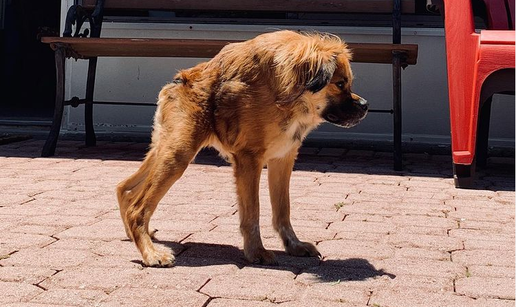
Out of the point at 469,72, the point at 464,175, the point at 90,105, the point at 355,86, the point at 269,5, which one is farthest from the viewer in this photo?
the point at 355,86

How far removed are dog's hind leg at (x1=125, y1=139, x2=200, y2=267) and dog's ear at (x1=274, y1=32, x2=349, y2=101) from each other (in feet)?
1.51

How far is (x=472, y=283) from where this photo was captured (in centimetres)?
316

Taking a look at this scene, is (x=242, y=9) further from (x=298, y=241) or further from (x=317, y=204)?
(x=298, y=241)

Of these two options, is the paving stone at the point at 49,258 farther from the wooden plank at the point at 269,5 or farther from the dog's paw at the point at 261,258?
the wooden plank at the point at 269,5

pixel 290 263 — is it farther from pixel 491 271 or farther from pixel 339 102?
pixel 491 271

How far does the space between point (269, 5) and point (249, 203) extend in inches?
154

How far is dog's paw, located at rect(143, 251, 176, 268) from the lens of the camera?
10.8ft

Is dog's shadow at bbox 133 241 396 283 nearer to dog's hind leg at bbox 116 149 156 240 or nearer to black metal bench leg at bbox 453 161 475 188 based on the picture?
dog's hind leg at bbox 116 149 156 240

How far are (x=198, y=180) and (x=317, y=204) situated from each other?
3.50 ft

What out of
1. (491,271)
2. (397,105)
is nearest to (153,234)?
(491,271)

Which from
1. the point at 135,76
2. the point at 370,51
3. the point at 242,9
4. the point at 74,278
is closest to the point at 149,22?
the point at 135,76

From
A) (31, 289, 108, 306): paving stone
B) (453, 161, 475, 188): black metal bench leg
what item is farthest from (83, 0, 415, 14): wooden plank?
(31, 289, 108, 306): paving stone

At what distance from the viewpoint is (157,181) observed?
3.48m

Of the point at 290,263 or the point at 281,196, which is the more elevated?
the point at 281,196
